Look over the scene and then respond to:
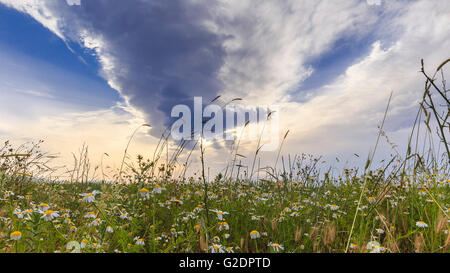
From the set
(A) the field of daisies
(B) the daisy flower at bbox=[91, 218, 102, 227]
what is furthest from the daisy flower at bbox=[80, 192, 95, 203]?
(B) the daisy flower at bbox=[91, 218, 102, 227]

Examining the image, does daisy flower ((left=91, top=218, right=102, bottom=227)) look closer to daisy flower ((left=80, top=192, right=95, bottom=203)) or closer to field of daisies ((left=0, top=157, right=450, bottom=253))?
field of daisies ((left=0, top=157, right=450, bottom=253))

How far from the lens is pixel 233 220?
3.88 m

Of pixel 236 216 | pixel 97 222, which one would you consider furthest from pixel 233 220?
pixel 97 222

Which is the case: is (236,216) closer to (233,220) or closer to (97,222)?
(233,220)

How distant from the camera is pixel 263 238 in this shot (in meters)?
3.45

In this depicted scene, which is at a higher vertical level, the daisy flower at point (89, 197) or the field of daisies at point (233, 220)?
the daisy flower at point (89, 197)

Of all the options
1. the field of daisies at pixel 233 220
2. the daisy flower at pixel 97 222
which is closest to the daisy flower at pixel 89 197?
the field of daisies at pixel 233 220

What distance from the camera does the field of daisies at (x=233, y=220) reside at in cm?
263

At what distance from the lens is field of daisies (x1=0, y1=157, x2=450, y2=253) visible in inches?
104

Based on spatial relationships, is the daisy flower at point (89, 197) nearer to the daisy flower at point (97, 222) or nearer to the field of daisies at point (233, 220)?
the field of daisies at point (233, 220)

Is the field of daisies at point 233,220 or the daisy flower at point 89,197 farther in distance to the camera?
the daisy flower at point 89,197
